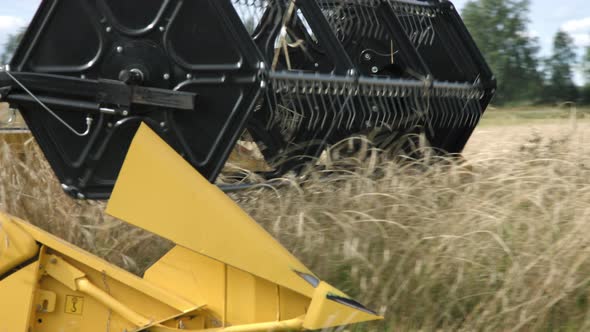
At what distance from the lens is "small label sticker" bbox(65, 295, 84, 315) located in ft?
10.7

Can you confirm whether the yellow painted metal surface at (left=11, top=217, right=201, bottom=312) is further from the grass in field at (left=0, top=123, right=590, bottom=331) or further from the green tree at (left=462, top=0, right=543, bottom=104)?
the green tree at (left=462, top=0, right=543, bottom=104)

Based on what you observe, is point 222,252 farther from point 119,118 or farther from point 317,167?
point 317,167

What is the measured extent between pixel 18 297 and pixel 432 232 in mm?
1786

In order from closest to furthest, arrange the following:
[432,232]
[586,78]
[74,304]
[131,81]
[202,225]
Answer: [202,225], [131,81], [74,304], [432,232], [586,78]

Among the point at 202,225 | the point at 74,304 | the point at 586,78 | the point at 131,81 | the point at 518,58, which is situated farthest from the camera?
the point at 518,58

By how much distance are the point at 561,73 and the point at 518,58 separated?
22.9 ft

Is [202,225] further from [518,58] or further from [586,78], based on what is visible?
[518,58]

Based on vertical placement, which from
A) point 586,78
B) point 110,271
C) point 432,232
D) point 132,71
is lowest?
point 110,271

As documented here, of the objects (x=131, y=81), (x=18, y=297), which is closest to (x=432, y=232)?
(x=131, y=81)

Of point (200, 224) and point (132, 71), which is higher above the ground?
point (132, 71)

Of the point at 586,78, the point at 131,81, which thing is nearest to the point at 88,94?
the point at 131,81

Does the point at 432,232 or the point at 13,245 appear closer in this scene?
the point at 13,245

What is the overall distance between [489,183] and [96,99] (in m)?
2.00

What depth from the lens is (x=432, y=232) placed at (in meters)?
3.72
